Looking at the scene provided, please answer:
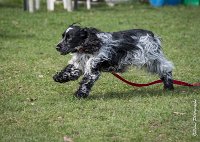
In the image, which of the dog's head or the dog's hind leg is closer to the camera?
the dog's head

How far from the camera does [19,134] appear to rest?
701 centimetres

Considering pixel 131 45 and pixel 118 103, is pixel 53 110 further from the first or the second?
pixel 131 45

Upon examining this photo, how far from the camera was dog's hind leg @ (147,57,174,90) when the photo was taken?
949 centimetres

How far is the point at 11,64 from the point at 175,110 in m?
4.47

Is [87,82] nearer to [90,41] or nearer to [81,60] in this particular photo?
[81,60]

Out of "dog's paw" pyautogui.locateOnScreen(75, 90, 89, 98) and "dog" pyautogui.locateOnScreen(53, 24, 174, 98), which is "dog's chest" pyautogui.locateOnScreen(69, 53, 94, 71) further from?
"dog's paw" pyautogui.locateOnScreen(75, 90, 89, 98)

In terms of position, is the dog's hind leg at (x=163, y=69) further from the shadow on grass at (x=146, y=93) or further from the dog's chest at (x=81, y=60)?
the dog's chest at (x=81, y=60)

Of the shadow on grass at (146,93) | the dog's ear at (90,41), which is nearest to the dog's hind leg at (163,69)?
the shadow on grass at (146,93)

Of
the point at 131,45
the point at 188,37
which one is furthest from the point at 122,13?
the point at 131,45

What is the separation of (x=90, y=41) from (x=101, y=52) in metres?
0.23

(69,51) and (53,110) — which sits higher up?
(69,51)

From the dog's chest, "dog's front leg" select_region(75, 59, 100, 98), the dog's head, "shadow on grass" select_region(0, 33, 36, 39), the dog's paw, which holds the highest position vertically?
the dog's head

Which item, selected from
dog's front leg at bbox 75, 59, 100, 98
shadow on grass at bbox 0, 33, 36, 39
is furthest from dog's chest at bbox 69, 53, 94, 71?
shadow on grass at bbox 0, 33, 36, 39

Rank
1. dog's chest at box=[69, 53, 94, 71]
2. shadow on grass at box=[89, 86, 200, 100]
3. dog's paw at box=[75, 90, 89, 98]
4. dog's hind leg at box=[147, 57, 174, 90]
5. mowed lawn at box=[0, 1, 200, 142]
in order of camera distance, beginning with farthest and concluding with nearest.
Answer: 1. dog's hind leg at box=[147, 57, 174, 90]
2. shadow on grass at box=[89, 86, 200, 100]
3. dog's chest at box=[69, 53, 94, 71]
4. dog's paw at box=[75, 90, 89, 98]
5. mowed lawn at box=[0, 1, 200, 142]
